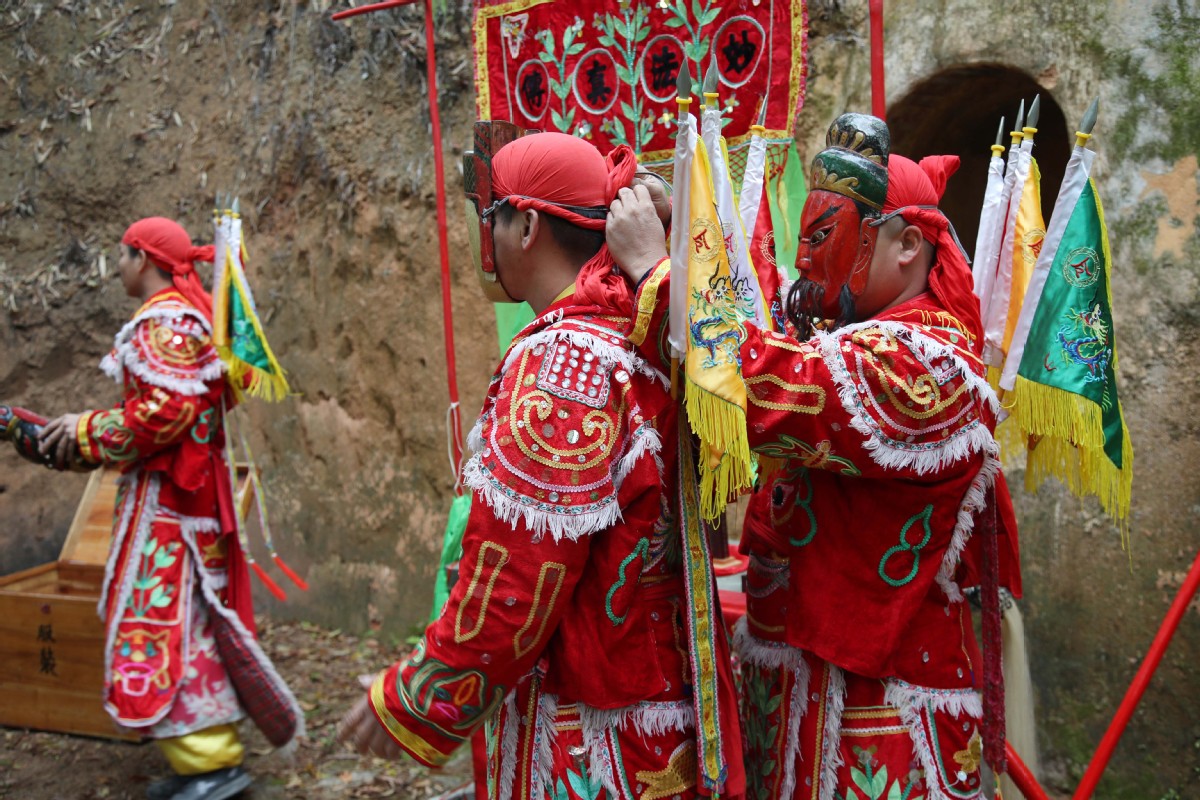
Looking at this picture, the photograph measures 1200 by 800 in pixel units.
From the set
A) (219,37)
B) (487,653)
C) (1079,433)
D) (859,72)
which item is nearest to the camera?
(487,653)

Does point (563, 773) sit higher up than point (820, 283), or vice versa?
point (820, 283)

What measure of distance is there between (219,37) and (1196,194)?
5737 mm

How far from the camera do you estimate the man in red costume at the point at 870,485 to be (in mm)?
1692

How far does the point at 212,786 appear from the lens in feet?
12.6

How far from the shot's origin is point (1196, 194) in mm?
3330

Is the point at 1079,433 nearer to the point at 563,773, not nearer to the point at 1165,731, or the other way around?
the point at 563,773

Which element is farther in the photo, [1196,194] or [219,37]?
[219,37]

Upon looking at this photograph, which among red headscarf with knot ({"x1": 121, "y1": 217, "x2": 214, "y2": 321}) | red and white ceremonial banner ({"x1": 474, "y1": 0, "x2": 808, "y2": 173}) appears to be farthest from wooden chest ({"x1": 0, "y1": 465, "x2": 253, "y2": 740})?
red and white ceremonial banner ({"x1": 474, "y1": 0, "x2": 808, "y2": 173})

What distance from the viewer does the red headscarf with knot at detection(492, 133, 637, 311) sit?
1.79 m

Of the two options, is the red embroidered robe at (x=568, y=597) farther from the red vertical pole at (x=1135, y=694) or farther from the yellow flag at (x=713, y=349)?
the red vertical pole at (x=1135, y=694)

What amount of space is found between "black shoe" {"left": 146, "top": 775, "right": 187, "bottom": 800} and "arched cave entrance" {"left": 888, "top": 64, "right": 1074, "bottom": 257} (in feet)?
12.8

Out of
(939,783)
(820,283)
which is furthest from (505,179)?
(939,783)

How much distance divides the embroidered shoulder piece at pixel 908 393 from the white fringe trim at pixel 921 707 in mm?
466

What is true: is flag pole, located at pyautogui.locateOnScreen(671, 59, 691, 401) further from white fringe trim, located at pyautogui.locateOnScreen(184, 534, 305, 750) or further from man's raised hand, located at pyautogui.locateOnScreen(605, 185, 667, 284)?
white fringe trim, located at pyautogui.locateOnScreen(184, 534, 305, 750)
